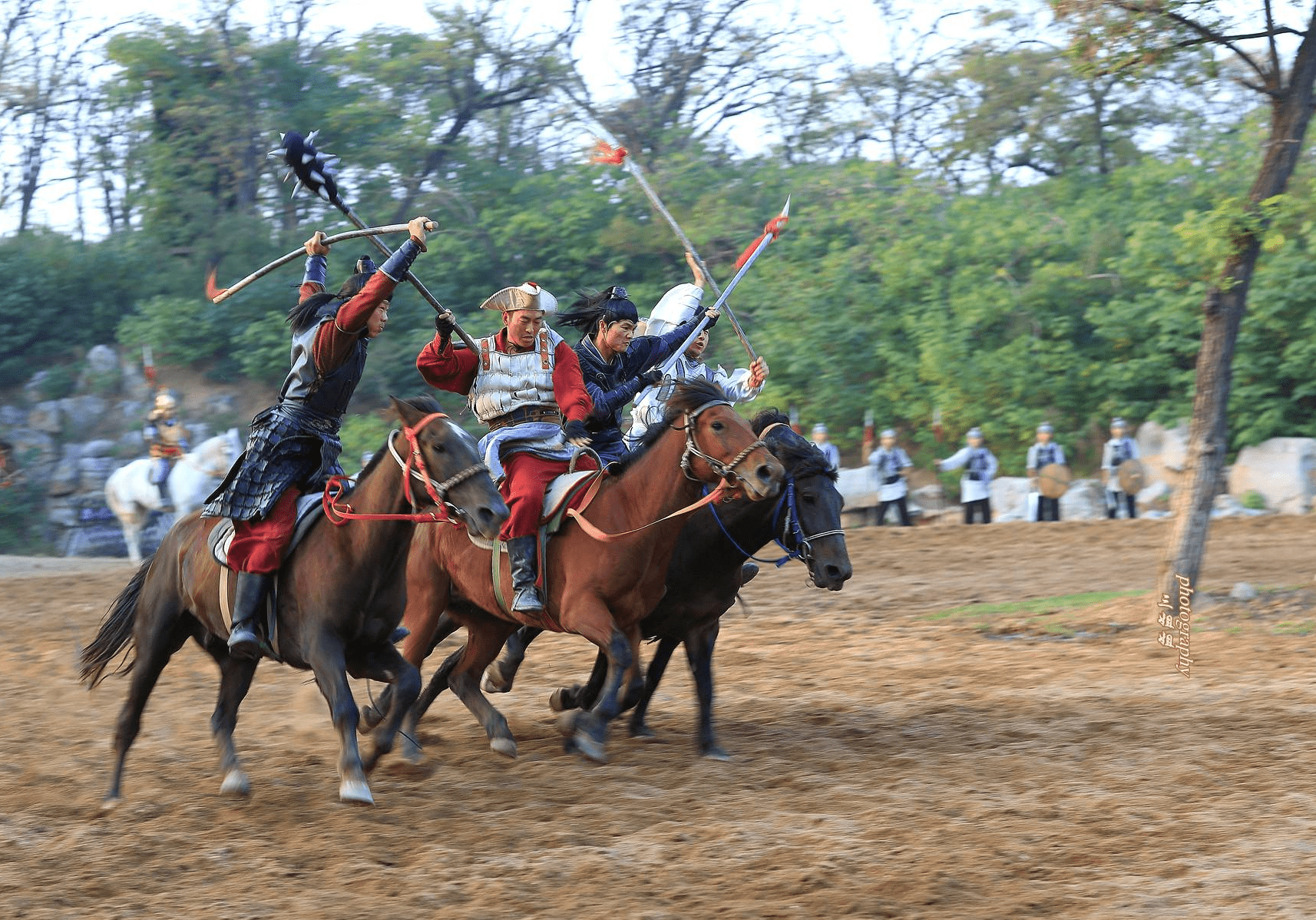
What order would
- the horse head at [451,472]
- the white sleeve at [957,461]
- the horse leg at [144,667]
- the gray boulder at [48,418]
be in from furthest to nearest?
1. the gray boulder at [48,418]
2. the white sleeve at [957,461]
3. the horse leg at [144,667]
4. the horse head at [451,472]

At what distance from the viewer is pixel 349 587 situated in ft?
19.6

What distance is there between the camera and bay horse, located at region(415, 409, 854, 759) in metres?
7.11

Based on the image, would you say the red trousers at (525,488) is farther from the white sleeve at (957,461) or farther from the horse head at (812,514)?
the white sleeve at (957,461)

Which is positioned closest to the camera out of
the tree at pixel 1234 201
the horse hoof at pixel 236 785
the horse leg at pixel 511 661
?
the horse hoof at pixel 236 785

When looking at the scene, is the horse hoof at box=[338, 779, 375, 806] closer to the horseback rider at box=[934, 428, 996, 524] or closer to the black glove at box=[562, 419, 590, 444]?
the black glove at box=[562, 419, 590, 444]

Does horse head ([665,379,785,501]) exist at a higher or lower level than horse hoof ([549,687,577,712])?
higher

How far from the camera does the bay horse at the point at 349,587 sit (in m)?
5.79

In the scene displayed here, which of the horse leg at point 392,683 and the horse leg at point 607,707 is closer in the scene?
the horse leg at point 392,683

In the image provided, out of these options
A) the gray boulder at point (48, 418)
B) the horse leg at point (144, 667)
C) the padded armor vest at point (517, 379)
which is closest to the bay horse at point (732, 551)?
the padded armor vest at point (517, 379)

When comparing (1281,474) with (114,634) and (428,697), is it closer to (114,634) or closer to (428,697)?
(428,697)

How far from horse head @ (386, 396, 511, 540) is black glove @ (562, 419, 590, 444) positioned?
→ 0.89m

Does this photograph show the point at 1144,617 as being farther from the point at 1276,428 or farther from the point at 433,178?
the point at 433,178

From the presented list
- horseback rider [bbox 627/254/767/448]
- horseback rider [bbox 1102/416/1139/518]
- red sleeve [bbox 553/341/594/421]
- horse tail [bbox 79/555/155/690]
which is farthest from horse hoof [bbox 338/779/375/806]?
horseback rider [bbox 1102/416/1139/518]

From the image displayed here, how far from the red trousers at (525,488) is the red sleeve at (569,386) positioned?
1.03ft
